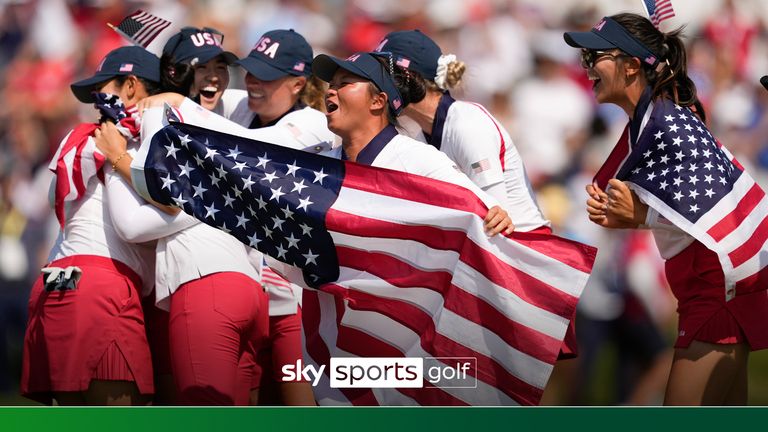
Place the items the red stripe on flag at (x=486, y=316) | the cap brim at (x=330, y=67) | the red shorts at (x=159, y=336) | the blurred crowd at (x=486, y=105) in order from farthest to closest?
the blurred crowd at (x=486, y=105), the red shorts at (x=159, y=336), the cap brim at (x=330, y=67), the red stripe on flag at (x=486, y=316)

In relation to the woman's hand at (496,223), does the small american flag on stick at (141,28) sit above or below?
above

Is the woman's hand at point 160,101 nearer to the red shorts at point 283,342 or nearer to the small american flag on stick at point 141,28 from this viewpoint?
the small american flag on stick at point 141,28

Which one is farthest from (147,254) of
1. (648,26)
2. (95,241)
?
(648,26)

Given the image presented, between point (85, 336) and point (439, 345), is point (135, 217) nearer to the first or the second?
point (85, 336)

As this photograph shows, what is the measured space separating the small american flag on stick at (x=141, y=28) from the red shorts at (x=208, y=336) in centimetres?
108

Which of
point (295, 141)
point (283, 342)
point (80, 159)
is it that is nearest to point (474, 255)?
point (295, 141)

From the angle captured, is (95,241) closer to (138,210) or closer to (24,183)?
(138,210)

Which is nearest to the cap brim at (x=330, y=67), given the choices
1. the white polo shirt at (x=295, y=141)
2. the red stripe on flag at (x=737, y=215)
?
the white polo shirt at (x=295, y=141)

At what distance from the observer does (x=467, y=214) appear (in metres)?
4.04

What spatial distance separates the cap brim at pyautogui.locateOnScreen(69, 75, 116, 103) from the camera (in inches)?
185

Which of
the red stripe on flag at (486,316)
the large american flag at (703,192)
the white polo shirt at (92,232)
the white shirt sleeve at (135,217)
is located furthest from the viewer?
the white polo shirt at (92,232)

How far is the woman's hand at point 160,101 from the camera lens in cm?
462

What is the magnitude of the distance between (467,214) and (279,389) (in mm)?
1318

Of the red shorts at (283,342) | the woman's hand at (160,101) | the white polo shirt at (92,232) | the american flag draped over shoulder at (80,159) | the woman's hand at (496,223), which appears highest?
the woman's hand at (160,101)
